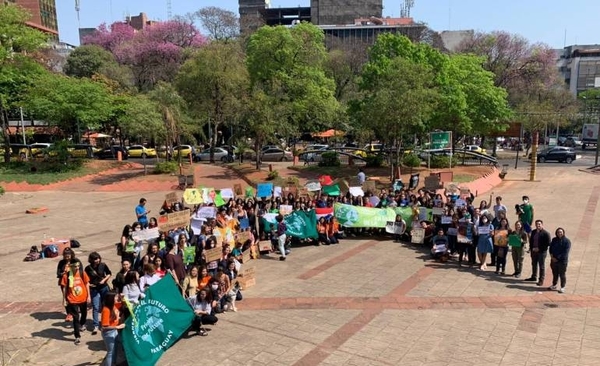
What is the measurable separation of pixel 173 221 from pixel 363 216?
6.64 m

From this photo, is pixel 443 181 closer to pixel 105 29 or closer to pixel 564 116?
pixel 564 116

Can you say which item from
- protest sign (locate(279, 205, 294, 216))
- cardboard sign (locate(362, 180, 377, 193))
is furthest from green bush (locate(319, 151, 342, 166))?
protest sign (locate(279, 205, 294, 216))

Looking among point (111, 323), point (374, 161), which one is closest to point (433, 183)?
point (374, 161)

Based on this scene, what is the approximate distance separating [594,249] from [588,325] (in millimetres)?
6906

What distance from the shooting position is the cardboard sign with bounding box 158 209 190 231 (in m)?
14.4

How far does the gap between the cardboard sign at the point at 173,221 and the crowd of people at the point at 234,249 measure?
5.3 inches

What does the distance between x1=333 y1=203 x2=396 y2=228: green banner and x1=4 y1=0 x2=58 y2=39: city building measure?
3519 inches

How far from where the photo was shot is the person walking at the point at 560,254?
1155 centimetres

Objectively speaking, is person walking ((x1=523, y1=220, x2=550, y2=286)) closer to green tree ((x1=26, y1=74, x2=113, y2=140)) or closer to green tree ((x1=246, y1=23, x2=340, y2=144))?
green tree ((x1=246, y1=23, x2=340, y2=144))

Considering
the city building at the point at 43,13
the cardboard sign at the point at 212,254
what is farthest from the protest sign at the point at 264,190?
the city building at the point at 43,13

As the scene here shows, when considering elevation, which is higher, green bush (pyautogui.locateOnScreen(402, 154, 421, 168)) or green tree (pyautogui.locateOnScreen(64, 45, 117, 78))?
green tree (pyautogui.locateOnScreen(64, 45, 117, 78))

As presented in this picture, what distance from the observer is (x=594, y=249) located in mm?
15891

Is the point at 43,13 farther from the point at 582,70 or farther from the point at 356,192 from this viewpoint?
the point at 582,70

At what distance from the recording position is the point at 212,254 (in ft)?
37.8
